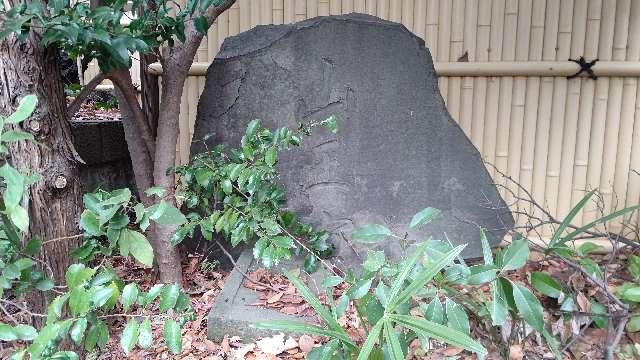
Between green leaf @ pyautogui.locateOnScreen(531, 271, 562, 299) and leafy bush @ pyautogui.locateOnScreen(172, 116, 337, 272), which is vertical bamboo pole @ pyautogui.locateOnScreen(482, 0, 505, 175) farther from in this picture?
green leaf @ pyautogui.locateOnScreen(531, 271, 562, 299)

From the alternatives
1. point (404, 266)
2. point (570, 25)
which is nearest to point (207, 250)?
point (404, 266)

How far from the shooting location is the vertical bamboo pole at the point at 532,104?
2.97 metres

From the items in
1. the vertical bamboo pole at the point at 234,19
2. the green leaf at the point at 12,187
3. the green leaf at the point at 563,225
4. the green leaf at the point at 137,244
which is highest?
the vertical bamboo pole at the point at 234,19

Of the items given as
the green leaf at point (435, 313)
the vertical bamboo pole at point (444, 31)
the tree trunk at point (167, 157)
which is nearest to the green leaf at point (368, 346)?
the green leaf at point (435, 313)

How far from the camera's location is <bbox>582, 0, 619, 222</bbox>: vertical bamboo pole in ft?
9.53

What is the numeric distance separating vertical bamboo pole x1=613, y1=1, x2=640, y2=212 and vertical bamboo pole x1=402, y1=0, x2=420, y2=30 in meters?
1.19

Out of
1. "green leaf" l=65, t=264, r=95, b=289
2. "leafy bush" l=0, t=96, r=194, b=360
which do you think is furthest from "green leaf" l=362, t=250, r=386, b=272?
"green leaf" l=65, t=264, r=95, b=289

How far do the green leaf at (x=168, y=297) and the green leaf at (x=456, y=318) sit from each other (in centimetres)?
61

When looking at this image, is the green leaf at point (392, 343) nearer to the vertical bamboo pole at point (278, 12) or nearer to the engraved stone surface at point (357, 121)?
the engraved stone surface at point (357, 121)

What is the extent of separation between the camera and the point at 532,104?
303 centimetres

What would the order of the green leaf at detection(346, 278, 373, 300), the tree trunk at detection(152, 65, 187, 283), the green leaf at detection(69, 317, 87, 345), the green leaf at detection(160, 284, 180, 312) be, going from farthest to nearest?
the tree trunk at detection(152, 65, 187, 283) < the green leaf at detection(346, 278, 373, 300) < the green leaf at detection(160, 284, 180, 312) < the green leaf at detection(69, 317, 87, 345)

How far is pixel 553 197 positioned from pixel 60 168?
8.65 feet

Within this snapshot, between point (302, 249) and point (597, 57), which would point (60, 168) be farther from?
point (597, 57)

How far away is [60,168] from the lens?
69.3 inches
